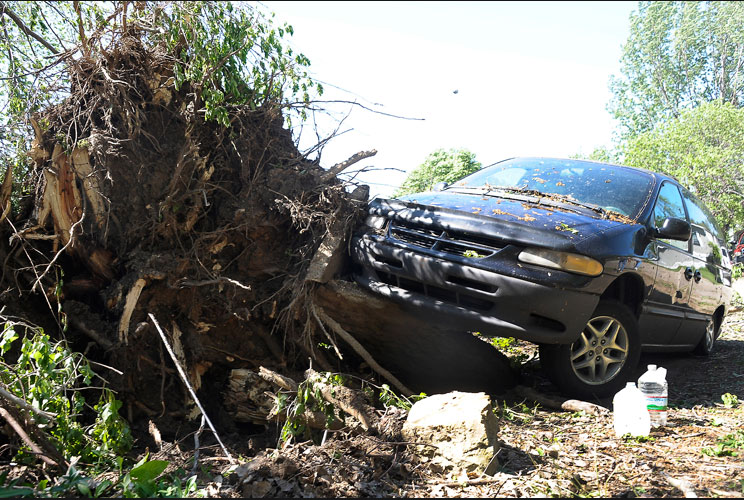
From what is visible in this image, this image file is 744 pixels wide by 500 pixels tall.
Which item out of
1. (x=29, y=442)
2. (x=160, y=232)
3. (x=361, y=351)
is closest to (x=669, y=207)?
(x=361, y=351)

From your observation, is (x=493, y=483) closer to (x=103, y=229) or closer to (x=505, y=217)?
(x=505, y=217)

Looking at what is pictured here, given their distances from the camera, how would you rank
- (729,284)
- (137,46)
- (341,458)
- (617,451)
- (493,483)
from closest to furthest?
(493,483) → (341,458) → (617,451) → (137,46) → (729,284)

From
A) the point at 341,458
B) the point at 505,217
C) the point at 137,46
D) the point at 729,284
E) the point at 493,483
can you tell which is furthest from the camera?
the point at 729,284

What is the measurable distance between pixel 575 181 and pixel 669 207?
0.97 meters

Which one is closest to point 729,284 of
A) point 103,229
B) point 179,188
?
point 179,188

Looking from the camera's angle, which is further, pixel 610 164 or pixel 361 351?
pixel 610 164

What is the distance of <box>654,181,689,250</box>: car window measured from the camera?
16.7ft

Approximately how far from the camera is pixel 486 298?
4.00 metres

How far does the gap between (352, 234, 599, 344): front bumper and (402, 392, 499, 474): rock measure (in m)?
0.71

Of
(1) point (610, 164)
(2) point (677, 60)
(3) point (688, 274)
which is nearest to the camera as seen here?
(3) point (688, 274)

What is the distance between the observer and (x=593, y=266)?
4.03 m

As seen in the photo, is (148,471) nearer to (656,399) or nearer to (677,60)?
(656,399)

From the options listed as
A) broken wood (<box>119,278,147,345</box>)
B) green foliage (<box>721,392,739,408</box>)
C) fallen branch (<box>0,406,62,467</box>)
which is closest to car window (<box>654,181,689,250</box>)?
green foliage (<box>721,392,739,408</box>)

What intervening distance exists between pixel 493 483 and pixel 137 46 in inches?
161
